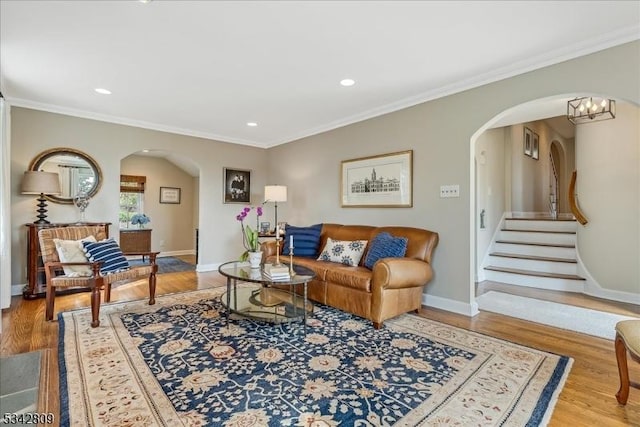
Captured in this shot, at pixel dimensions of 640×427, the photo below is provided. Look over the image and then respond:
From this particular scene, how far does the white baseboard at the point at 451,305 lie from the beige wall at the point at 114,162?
3.73 meters

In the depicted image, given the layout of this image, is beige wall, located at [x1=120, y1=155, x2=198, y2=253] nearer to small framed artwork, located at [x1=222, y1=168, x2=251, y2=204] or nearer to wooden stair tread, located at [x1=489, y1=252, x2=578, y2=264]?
small framed artwork, located at [x1=222, y1=168, x2=251, y2=204]

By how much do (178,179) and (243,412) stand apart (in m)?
7.32

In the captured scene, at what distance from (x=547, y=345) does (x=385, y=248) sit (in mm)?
1573

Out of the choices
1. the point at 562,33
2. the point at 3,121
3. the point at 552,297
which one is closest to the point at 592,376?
the point at 552,297

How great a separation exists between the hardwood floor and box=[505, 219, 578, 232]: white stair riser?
5.08 feet

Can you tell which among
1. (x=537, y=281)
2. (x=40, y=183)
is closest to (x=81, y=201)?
(x=40, y=183)

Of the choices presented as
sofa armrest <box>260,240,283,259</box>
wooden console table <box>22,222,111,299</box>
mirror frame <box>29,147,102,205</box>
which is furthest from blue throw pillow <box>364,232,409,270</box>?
mirror frame <box>29,147,102,205</box>

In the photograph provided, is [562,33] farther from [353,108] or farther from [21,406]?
[21,406]

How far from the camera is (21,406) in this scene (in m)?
1.74

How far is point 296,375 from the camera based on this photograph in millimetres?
2041

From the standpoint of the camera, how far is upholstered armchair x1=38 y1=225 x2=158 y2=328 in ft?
9.42

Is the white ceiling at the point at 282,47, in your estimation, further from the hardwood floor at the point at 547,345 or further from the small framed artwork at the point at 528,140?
the small framed artwork at the point at 528,140

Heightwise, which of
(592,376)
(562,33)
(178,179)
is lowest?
→ (592,376)

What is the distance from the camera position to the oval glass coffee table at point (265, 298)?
2.81 metres
